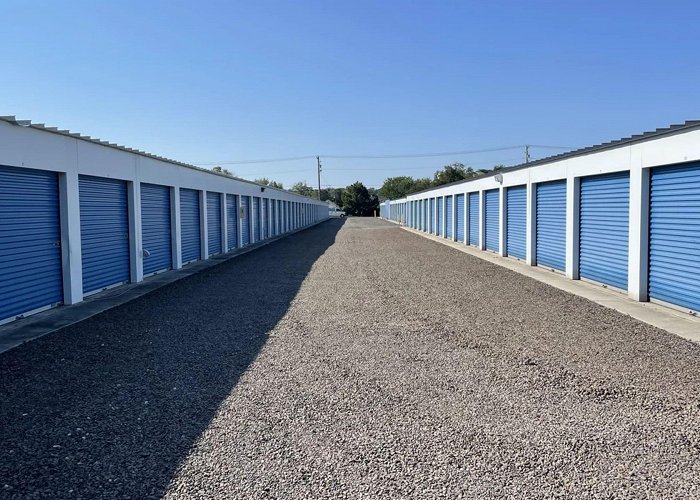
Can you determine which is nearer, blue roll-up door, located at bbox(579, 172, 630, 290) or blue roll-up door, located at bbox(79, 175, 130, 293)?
blue roll-up door, located at bbox(579, 172, 630, 290)

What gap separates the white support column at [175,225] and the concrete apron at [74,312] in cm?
119

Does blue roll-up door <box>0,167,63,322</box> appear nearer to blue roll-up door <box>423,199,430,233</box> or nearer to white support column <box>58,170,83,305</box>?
white support column <box>58,170,83,305</box>

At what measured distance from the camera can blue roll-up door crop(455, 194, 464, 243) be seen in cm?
2688

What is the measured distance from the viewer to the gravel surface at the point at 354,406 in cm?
349

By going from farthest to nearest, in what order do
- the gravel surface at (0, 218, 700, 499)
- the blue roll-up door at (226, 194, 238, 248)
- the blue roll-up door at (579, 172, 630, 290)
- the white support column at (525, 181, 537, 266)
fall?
the blue roll-up door at (226, 194, 238, 248) < the white support column at (525, 181, 537, 266) < the blue roll-up door at (579, 172, 630, 290) < the gravel surface at (0, 218, 700, 499)

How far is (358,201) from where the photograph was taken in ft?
334

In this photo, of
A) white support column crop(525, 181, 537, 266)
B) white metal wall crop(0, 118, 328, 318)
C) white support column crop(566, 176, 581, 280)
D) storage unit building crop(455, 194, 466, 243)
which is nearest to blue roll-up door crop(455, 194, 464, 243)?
storage unit building crop(455, 194, 466, 243)

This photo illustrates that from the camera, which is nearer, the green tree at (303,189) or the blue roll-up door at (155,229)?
the blue roll-up door at (155,229)

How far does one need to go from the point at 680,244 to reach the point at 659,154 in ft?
5.39

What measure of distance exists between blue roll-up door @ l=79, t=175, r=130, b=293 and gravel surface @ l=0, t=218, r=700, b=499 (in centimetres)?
280

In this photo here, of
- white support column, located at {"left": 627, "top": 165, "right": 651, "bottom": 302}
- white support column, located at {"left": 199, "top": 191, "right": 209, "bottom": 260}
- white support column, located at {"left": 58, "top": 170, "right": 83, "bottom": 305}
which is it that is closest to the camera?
white support column, located at {"left": 627, "top": 165, "right": 651, "bottom": 302}

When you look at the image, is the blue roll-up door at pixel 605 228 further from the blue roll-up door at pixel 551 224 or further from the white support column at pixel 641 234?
the blue roll-up door at pixel 551 224

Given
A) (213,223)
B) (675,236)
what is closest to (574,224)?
(675,236)

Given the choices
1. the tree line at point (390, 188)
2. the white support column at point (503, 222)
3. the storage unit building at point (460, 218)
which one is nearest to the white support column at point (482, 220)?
the white support column at point (503, 222)
